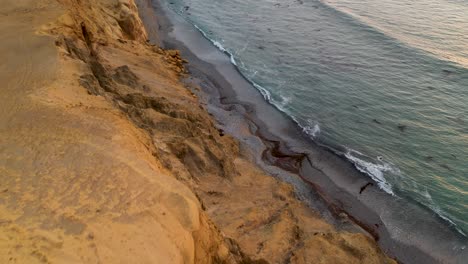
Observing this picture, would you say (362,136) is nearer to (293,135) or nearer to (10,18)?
(293,135)

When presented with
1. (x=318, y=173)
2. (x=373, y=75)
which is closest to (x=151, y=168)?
(x=318, y=173)

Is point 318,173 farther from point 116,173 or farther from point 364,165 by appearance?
point 116,173

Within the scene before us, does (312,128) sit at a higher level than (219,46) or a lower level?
lower

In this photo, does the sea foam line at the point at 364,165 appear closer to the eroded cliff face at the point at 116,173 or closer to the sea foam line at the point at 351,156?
the sea foam line at the point at 351,156

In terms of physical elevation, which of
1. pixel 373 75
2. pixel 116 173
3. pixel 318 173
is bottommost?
pixel 318 173

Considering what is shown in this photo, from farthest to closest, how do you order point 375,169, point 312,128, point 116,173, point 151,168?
point 312,128, point 375,169, point 151,168, point 116,173

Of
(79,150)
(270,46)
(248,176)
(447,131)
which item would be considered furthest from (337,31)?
(79,150)

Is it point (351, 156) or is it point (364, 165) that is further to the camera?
point (351, 156)
